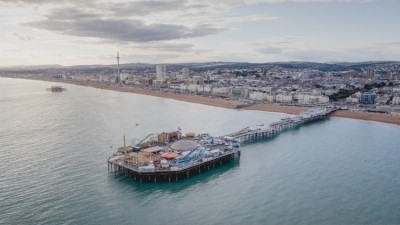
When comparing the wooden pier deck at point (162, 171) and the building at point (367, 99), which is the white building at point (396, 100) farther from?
the wooden pier deck at point (162, 171)

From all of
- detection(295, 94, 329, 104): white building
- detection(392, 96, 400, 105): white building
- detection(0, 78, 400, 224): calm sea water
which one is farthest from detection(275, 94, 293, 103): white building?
detection(0, 78, 400, 224): calm sea water

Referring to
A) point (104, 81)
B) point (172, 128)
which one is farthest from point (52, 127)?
point (104, 81)

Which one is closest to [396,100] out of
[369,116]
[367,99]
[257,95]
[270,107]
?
→ [367,99]

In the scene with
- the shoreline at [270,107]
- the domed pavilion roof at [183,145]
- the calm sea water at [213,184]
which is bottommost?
the calm sea water at [213,184]

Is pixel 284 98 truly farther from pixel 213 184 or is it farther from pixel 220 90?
pixel 213 184

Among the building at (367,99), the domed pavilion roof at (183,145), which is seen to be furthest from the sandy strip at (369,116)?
the domed pavilion roof at (183,145)

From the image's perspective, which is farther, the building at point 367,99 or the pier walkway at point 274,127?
the building at point 367,99

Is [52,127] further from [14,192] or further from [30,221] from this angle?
[30,221]

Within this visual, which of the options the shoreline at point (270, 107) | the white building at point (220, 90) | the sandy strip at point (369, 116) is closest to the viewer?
the sandy strip at point (369, 116)

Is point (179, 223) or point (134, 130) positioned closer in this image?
point (179, 223)
